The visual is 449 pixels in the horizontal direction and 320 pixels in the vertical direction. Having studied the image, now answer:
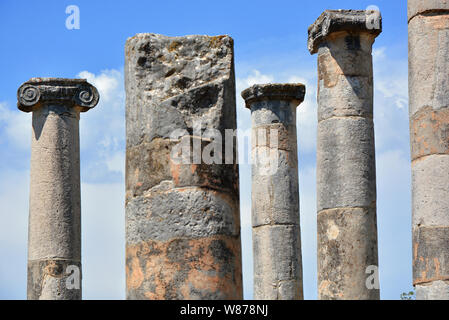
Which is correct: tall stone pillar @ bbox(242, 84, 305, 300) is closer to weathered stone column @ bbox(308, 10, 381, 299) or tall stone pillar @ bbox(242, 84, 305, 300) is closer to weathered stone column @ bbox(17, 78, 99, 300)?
weathered stone column @ bbox(308, 10, 381, 299)

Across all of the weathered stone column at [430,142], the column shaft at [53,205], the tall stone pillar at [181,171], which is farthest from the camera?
the column shaft at [53,205]

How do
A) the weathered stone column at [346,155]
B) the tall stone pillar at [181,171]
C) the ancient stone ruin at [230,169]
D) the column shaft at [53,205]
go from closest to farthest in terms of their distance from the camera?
1. the tall stone pillar at [181,171]
2. the ancient stone ruin at [230,169]
3. the weathered stone column at [346,155]
4. the column shaft at [53,205]

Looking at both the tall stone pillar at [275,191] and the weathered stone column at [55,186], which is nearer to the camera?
the weathered stone column at [55,186]

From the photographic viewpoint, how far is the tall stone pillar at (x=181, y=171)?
30.9 ft

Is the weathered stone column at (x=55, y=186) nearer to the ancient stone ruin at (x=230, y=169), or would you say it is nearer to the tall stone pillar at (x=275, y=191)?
the ancient stone ruin at (x=230, y=169)

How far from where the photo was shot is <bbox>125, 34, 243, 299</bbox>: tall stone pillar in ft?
30.9

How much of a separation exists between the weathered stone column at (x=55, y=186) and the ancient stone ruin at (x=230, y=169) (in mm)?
27

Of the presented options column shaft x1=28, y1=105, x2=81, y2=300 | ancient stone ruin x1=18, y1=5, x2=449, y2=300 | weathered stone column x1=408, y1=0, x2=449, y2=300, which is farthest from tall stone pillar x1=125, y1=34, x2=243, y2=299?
column shaft x1=28, y1=105, x2=81, y2=300

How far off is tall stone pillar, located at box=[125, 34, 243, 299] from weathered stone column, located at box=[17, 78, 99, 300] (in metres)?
7.28

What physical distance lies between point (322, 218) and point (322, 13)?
13.4 ft

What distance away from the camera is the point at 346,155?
55.3 feet

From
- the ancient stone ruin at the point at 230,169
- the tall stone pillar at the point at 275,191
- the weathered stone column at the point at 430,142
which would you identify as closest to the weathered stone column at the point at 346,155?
the ancient stone ruin at the point at 230,169

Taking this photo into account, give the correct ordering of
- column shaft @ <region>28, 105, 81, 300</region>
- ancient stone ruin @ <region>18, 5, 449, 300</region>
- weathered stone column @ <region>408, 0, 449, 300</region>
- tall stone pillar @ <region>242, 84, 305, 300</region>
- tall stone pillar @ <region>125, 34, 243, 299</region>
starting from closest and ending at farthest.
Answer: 1. tall stone pillar @ <region>125, 34, 243, 299</region>
2. ancient stone ruin @ <region>18, 5, 449, 300</region>
3. weathered stone column @ <region>408, 0, 449, 300</region>
4. column shaft @ <region>28, 105, 81, 300</region>
5. tall stone pillar @ <region>242, 84, 305, 300</region>

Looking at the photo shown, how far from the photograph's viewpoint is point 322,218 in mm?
17062
